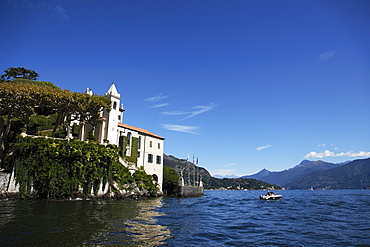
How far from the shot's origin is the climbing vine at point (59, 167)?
109ft

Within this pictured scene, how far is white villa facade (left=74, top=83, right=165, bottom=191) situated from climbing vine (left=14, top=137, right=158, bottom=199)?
6538 mm

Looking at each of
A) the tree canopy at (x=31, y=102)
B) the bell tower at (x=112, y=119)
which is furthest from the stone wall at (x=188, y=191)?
the tree canopy at (x=31, y=102)

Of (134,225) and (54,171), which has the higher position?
(54,171)

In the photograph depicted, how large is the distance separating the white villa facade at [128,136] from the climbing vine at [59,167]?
6.54m

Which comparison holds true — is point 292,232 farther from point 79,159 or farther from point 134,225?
point 79,159

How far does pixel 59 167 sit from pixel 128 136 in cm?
1843

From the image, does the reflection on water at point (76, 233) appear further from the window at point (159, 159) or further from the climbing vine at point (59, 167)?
the window at point (159, 159)

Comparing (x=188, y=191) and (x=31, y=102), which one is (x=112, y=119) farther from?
(x=188, y=191)

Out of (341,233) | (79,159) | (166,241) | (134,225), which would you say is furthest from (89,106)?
(341,233)

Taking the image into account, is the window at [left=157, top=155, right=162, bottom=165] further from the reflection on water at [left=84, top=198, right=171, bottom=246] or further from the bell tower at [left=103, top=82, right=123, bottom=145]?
the reflection on water at [left=84, top=198, right=171, bottom=246]

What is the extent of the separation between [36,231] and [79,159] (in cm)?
2412

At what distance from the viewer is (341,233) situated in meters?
15.5

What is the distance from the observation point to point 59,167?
34594 mm

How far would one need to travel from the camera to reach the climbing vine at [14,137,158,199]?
33.2 metres
